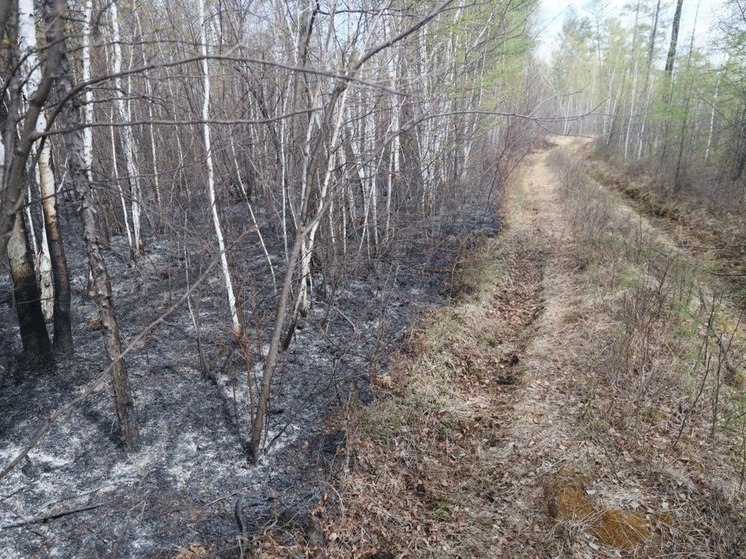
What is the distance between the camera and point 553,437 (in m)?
4.21

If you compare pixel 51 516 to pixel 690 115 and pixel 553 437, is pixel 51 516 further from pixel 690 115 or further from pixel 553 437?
pixel 690 115

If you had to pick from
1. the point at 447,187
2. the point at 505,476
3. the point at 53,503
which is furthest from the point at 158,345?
the point at 447,187

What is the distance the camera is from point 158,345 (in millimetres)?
5371

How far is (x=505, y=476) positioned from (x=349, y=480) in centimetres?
139

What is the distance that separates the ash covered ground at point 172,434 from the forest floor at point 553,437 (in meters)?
Answer: 0.33

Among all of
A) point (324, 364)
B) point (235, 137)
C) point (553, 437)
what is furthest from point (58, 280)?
point (553, 437)

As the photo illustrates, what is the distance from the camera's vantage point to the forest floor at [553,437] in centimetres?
331

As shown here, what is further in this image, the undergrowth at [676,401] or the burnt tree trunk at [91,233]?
the undergrowth at [676,401]

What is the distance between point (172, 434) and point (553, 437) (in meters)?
3.52

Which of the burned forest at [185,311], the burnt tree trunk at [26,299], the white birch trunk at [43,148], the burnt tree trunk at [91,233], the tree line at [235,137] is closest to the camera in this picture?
the tree line at [235,137]

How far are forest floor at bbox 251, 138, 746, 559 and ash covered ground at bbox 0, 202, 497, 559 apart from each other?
331 mm

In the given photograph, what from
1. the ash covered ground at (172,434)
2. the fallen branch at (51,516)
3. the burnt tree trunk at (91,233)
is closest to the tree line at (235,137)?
the burnt tree trunk at (91,233)

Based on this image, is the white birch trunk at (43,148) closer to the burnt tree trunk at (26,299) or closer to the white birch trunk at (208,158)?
the burnt tree trunk at (26,299)

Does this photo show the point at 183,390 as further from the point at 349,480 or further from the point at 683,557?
the point at 683,557
